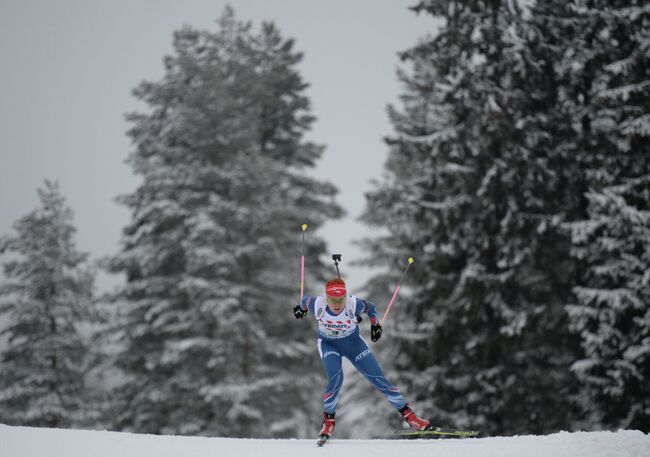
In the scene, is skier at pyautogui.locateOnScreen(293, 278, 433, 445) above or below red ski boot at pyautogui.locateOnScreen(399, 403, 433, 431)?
above

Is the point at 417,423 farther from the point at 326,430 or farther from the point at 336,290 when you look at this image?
the point at 336,290

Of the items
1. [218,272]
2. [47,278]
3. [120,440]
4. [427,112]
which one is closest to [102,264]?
[47,278]

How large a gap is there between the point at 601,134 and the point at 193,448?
10.3m

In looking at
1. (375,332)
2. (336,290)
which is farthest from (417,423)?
(336,290)

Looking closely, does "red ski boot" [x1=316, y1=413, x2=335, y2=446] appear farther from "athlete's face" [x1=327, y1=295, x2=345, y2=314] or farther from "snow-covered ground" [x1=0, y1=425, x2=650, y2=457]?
"athlete's face" [x1=327, y1=295, x2=345, y2=314]

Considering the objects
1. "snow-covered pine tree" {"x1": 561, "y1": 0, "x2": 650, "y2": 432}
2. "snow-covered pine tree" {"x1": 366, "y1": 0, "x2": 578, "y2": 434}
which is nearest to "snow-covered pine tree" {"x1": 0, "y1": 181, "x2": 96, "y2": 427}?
"snow-covered pine tree" {"x1": 366, "y1": 0, "x2": 578, "y2": 434}

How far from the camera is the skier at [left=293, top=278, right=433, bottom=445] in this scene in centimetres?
753

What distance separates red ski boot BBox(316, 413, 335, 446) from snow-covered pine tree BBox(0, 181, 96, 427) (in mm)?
12573

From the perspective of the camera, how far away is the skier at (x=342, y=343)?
7.53 meters

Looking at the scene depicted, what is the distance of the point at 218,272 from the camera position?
55.8 ft

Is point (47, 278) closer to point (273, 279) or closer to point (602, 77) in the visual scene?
point (273, 279)

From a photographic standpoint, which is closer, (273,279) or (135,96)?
(273,279)

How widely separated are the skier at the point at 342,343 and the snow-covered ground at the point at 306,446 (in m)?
0.48

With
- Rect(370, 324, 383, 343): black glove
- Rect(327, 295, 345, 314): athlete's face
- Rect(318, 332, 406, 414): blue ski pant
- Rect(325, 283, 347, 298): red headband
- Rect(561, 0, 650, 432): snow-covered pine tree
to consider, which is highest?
Rect(561, 0, 650, 432): snow-covered pine tree
